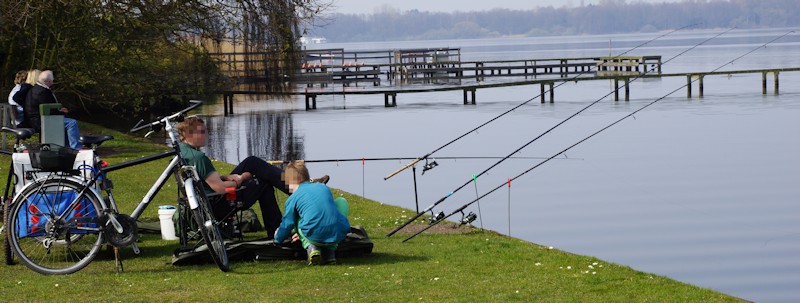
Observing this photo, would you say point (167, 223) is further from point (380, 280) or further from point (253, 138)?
point (253, 138)

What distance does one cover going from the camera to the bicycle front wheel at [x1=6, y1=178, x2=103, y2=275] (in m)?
8.09

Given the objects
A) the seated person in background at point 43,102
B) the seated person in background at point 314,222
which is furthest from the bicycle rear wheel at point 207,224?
the seated person in background at point 43,102

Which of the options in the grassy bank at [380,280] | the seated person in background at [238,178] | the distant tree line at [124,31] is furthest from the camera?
the distant tree line at [124,31]

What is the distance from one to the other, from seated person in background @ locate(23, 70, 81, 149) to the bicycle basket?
4.79 metres

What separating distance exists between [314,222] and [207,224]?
0.80 meters

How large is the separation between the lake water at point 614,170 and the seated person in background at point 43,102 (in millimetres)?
5004

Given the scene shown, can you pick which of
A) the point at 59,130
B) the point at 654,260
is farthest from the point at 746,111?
the point at 59,130

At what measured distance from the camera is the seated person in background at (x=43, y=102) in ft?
43.0

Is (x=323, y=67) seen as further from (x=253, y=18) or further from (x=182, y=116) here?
(x=182, y=116)

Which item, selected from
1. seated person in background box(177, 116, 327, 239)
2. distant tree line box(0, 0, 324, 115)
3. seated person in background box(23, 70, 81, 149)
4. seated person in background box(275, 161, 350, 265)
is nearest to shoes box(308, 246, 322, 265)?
seated person in background box(275, 161, 350, 265)

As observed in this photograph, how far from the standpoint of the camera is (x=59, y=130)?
912 cm

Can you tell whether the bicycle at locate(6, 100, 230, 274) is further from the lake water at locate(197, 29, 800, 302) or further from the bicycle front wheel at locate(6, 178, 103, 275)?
the lake water at locate(197, 29, 800, 302)

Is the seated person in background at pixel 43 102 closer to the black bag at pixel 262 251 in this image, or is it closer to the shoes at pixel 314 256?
the black bag at pixel 262 251

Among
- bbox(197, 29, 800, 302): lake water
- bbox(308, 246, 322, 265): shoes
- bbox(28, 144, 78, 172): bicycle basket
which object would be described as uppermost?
bbox(28, 144, 78, 172): bicycle basket
